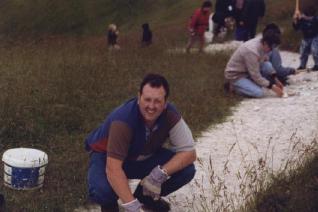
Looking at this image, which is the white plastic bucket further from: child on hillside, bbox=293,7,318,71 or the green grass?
child on hillside, bbox=293,7,318,71

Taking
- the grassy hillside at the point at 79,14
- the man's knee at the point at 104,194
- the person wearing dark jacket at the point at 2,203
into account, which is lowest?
the grassy hillside at the point at 79,14

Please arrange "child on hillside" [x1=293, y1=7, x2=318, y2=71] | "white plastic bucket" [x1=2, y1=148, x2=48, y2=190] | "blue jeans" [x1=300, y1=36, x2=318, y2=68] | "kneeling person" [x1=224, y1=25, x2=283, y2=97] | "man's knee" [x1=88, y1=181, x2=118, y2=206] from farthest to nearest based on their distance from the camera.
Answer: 1. "blue jeans" [x1=300, y1=36, x2=318, y2=68]
2. "child on hillside" [x1=293, y1=7, x2=318, y2=71]
3. "kneeling person" [x1=224, y1=25, x2=283, y2=97]
4. "white plastic bucket" [x1=2, y1=148, x2=48, y2=190]
5. "man's knee" [x1=88, y1=181, x2=118, y2=206]

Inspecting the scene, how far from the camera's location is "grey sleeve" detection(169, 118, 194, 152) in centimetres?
460

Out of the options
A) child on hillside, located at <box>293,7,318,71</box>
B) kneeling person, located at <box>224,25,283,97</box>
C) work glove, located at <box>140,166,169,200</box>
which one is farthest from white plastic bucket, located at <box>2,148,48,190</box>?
child on hillside, located at <box>293,7,318,71</box>

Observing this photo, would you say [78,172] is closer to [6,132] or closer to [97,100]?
[6,132]

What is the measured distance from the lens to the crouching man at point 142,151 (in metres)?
4.31

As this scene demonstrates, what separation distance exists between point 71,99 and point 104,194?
3601 mm

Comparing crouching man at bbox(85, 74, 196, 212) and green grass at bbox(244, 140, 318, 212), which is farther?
green grass at bbox(244, 140, 318, 212)

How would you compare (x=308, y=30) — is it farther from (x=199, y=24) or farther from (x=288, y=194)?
(x=288, y=194)

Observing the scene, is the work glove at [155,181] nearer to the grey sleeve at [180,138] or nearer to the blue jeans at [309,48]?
the grey sleeve at [180,138]

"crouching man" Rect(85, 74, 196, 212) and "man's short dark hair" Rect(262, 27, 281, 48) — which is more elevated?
"man's short dark hair" Rect(262, 27, 281, 48)

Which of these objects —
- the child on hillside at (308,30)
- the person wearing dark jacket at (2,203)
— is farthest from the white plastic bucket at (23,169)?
the child on hillside at (308,30)

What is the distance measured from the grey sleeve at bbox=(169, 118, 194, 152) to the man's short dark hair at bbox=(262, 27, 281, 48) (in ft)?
13.8

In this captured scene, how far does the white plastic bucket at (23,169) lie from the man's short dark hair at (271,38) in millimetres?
4451
